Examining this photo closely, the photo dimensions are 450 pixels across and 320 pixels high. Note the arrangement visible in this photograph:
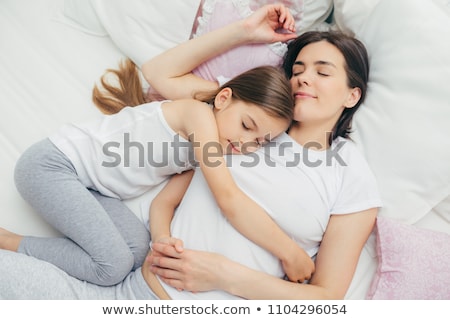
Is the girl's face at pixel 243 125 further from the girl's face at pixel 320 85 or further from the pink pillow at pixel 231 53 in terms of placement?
the pink pillow at pixel 231 53

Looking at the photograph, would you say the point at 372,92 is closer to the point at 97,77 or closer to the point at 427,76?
the point at 427,76

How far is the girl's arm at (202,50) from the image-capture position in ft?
4.50

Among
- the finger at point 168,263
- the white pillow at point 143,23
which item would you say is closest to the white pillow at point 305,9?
the white pillow at point 143,23

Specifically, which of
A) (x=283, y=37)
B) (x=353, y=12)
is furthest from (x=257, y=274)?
(x=353, y=12)

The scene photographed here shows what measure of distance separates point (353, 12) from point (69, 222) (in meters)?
1.03

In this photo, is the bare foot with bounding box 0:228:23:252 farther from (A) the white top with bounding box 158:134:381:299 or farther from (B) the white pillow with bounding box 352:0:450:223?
(B) the white pillow with bounding box 352:0:450:223

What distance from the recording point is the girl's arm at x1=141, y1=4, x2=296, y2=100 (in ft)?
4.50

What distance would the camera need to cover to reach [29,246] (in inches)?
47.0

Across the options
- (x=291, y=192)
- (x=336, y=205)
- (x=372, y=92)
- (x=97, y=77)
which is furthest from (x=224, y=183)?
(x=97, y=77)

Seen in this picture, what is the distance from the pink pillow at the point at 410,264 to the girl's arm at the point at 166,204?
1.82 ft

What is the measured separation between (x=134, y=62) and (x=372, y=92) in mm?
773

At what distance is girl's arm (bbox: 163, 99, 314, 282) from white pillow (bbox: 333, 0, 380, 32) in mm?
569

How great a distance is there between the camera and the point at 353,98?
1.33 m

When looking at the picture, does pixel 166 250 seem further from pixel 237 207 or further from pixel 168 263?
pixel 237 207
